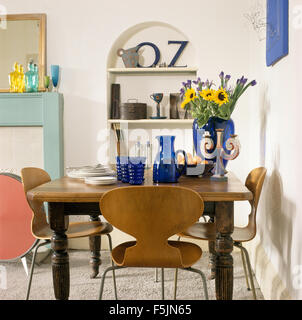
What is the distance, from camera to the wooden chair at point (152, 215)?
184 cm

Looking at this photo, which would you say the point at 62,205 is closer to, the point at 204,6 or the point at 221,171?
the point at 221,171

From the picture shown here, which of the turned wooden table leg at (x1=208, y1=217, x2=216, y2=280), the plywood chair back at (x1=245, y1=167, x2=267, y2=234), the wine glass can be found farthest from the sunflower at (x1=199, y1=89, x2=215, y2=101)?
the wine glass

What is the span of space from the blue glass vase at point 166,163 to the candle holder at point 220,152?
260 millimetres

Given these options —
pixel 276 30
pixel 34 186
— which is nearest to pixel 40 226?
pixel 34 186

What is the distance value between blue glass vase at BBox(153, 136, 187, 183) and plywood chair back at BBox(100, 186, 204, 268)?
16.3 inches

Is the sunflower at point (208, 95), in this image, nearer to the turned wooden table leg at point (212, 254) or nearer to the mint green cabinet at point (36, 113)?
the turned wooden table leg at point (212, 254)

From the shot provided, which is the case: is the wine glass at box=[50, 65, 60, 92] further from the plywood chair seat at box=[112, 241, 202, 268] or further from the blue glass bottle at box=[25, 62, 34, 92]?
the plywood chair seat at box=[112, 241, 202, 268]

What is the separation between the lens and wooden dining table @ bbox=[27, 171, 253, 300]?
197cm

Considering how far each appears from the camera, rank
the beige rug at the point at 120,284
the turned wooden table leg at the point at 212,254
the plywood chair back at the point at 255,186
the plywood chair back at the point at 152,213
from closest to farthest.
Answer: the plywood chair back at the point at 152,213
the plywood chair back at the point at 255,186
the beige rug at the point at 120,284
the turned wooden table leg at the point at 212,254

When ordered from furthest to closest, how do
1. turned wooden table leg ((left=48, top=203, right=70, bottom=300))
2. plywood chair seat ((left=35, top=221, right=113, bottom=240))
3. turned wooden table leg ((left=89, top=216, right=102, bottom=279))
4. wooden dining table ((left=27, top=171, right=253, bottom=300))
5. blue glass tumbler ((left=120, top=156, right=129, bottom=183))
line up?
1. turned wooden table leg ((left=89, top=216, right=102, bottom=279))
2. plywood chair seat ((left=35, top=221, right=113, bottom=240))
3. blue glass tumbler ((left=120, top=156, right=129, bottom=183))
4. turned wooden table leg ((left=48, top=203, right=70, bottom=300))
5. wooden dining table ((left=27, top=171, right=253, bottom=300))

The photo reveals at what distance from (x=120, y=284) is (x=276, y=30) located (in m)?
1.99

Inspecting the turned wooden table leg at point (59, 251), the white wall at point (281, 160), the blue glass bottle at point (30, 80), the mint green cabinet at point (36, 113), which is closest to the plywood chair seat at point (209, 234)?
the white wall at point (281, 160)

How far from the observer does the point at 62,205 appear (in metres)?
2.14

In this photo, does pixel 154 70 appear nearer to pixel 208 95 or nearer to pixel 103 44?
pixel 103 44
